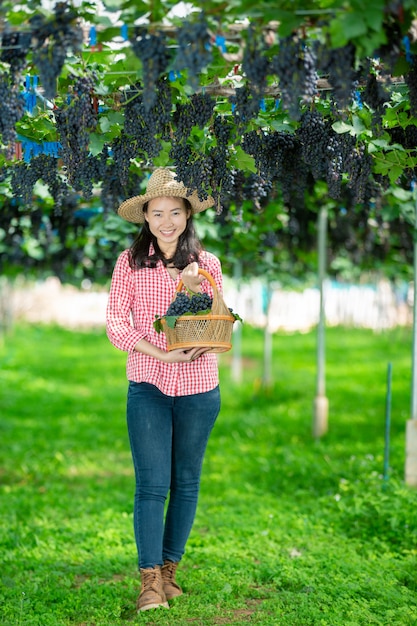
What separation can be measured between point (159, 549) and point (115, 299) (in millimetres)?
1285

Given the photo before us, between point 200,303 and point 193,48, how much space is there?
4.37 ft

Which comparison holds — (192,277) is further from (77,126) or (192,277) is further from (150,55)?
(150,55)

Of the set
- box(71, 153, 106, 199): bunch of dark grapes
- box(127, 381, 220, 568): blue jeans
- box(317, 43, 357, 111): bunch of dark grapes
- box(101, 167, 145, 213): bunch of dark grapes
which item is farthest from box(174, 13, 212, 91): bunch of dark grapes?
box(101, 167, 145, 213): bunch of dark grapes

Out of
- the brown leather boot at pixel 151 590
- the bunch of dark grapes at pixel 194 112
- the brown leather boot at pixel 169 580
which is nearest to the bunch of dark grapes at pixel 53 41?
the bunch of dark grapes at pixel 194 112

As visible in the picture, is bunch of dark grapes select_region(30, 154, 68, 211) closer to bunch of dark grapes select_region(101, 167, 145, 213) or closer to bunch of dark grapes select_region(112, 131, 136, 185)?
bunch of dark grapes select_region(101, 167, 145, 213)

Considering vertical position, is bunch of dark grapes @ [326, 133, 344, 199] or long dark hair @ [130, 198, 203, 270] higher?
bunch of dark grapes @ [326, 133, 344, 199]

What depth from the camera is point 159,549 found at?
13.5 feet

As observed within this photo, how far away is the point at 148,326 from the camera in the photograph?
4.24 meters

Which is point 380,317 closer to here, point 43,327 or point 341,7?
point 43,327

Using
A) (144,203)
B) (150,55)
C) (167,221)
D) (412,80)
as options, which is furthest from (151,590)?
(412,80)

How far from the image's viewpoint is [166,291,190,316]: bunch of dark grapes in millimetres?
3904

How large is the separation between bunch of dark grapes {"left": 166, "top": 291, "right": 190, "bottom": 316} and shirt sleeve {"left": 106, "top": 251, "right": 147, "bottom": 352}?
246 millimetres

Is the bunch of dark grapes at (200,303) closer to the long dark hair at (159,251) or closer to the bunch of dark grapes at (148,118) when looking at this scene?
the long dark hair at (159,251)

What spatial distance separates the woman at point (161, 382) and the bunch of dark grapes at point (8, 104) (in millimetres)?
924
